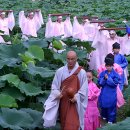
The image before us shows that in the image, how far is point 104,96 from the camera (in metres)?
8.27

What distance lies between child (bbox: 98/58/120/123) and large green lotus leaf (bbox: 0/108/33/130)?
1434 mm

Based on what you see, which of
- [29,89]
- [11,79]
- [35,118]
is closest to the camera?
[35,118]

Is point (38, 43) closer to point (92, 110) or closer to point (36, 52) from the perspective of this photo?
point (36, 52)

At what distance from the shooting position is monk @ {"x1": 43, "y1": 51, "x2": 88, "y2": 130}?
699cm

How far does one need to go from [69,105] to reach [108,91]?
137 cm

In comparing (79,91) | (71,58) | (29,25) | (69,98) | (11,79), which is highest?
(71,58)

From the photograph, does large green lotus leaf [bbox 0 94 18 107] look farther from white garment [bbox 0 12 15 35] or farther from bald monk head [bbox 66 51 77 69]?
white garment [bbox 0 12 15 35]

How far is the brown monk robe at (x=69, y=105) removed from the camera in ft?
22.9

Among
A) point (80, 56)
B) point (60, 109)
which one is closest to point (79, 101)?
point (60, 109)

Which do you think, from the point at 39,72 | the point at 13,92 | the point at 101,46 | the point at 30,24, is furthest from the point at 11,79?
→ the point at 30,24

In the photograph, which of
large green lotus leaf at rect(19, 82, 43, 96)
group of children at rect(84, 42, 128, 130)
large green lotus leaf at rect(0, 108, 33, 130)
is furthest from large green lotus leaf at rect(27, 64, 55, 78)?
large green lotus leaf at rect(0, 108, 33, 130)

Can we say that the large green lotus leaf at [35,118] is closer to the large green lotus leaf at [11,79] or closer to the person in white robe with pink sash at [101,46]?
the large green lotus leaf at [11,79]

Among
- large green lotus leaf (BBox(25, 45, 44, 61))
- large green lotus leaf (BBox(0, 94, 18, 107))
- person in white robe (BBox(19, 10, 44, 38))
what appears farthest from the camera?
person in white robe (BBox(19, 10, 44, 38))

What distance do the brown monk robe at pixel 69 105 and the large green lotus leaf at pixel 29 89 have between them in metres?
1.51
